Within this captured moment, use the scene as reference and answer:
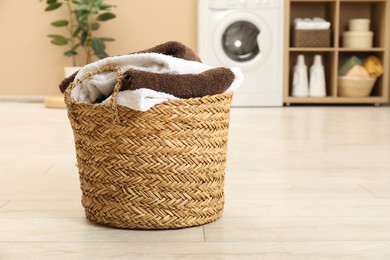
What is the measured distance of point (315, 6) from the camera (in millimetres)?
4891

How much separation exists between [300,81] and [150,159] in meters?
3.46

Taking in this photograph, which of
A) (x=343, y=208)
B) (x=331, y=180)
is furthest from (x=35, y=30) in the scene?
(x=343, y=208)

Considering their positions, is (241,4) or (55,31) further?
(55,31)

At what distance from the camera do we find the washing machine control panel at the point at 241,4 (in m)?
4.47

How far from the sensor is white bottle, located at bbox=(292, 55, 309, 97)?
464 cm

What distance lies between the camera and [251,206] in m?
1.56

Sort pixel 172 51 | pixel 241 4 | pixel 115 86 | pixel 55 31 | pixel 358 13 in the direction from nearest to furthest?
1. pixel 115 86
2. pixel 172 51
3. pixel 241 4
4. pixel 55 31
5. pixel 358 13

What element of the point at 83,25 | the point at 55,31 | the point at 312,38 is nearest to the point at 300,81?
the point at 312,38

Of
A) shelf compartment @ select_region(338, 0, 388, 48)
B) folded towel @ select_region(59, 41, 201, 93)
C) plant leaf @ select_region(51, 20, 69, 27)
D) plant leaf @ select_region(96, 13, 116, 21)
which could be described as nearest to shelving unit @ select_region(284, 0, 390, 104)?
shelf compartment @ select_region(338, 0, 388, 48)

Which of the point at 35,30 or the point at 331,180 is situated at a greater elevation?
the point at 35,30

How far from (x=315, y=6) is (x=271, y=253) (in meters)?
3.95

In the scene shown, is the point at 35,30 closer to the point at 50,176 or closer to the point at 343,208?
the point at 50,176

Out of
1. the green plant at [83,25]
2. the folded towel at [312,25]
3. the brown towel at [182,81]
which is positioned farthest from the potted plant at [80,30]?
the brown towel at [182,81]

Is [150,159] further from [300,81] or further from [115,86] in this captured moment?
[300,81]
